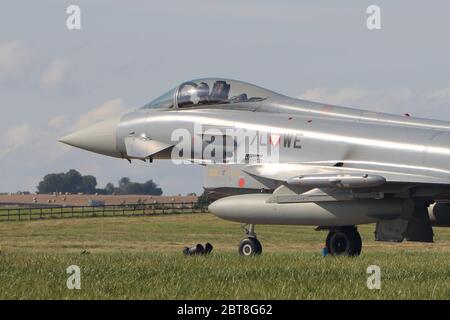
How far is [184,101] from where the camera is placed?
20.7m

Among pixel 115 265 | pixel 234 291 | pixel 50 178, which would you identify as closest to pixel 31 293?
pixel 234 291

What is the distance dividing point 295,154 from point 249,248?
92.8 inches

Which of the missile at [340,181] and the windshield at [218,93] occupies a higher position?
the windshield at [218,93]

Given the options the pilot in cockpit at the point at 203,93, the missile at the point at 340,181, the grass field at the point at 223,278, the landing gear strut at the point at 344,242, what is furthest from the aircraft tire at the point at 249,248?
the pilot in cockpit at the point at 203,93

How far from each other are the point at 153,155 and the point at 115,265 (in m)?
6.24

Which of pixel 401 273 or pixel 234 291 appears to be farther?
pixel 401 273

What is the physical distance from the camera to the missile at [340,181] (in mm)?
16812

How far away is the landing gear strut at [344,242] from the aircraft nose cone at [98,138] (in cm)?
526

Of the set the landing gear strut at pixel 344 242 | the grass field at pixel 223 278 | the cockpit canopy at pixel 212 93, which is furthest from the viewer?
the cockpit canopy at pixel 212 93

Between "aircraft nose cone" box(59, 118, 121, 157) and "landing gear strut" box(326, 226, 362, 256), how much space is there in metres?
5.26

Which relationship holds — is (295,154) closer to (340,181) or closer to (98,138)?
(340,181)

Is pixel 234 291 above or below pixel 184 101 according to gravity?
below

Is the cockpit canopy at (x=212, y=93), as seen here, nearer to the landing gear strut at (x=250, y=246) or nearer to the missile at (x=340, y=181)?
the landing gear strut at (x=250, y=246)

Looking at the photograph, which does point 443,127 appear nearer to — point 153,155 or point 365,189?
point 365,189
